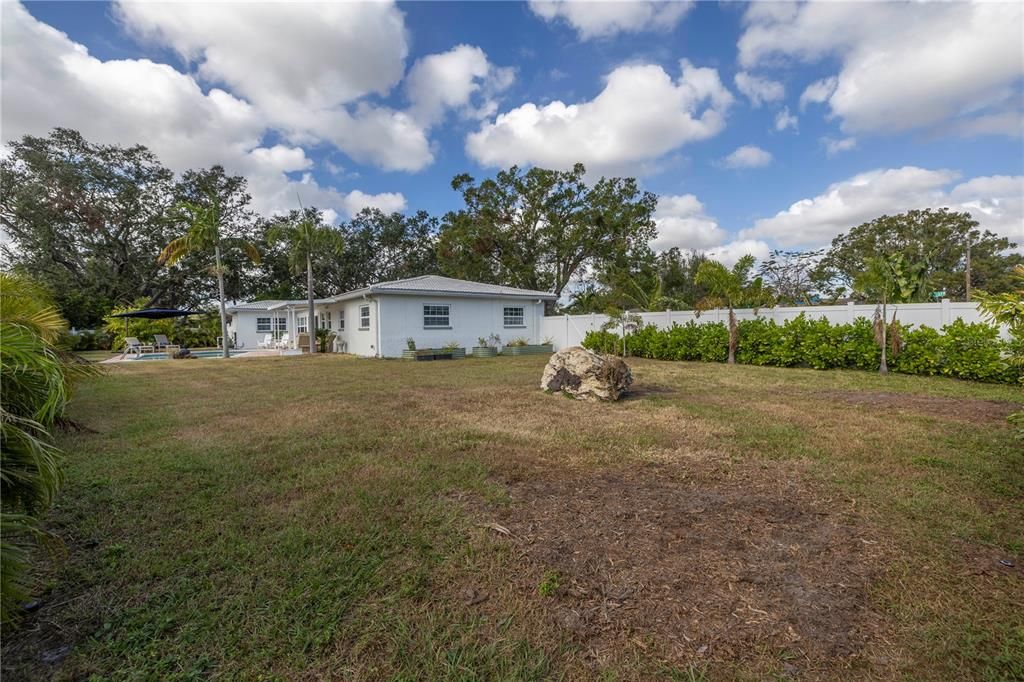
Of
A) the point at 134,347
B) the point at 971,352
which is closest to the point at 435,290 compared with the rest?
the point at 134,347

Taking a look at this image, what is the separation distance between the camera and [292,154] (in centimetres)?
1745

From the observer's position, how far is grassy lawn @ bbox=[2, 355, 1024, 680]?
1.90m

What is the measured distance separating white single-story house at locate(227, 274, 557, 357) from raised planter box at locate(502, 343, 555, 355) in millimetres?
751

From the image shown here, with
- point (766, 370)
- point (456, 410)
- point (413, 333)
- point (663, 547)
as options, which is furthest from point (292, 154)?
point (663, 547)

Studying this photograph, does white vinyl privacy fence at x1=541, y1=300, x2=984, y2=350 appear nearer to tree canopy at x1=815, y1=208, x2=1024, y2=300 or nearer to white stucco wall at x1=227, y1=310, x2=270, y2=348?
white stucco wall at x1=227, y1=310, x2=270, y2=348

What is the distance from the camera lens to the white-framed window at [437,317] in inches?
687

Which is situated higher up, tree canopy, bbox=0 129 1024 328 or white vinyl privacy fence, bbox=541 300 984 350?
tree canopy, bbox=0 129 1024 328

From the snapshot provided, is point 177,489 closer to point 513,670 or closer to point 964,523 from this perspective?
point 513,670

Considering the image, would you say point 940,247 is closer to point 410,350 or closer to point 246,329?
point 410,350

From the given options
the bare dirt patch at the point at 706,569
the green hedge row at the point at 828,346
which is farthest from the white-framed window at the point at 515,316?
the bare dirt patch at the point at 706,569

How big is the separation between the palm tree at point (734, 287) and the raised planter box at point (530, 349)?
7769 mm

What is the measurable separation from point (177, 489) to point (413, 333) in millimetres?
13547

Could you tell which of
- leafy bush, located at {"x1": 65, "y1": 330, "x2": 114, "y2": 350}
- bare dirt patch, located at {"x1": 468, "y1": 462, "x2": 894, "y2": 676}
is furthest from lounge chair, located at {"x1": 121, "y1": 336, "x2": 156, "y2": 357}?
bare dirt patch, located at {"x1": 468, "y1": 462, "x2": 894, "y2": 676}

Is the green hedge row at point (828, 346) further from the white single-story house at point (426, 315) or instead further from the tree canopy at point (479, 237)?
the tree canopy at point (479, 237)
